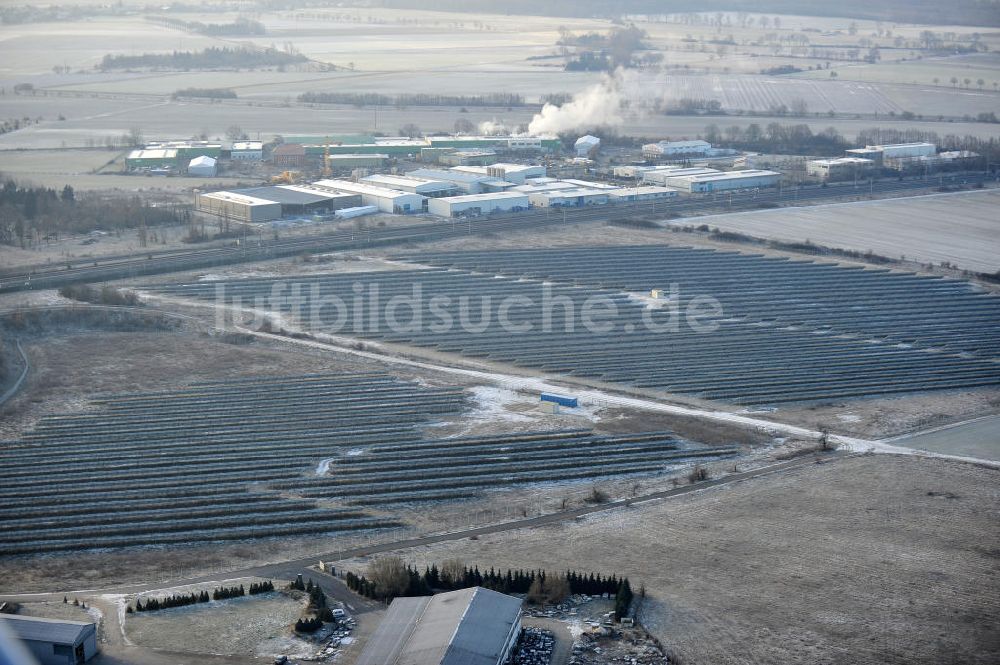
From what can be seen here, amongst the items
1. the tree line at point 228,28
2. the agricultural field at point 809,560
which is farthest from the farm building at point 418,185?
the tree line at point 228,28

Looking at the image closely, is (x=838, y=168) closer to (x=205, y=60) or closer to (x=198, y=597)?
(x=198, y=597)

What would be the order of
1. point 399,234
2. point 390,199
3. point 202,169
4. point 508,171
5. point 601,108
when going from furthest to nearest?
point 601,108 < point 202,169 < point 508,171 < point 390,199 < point 399,234

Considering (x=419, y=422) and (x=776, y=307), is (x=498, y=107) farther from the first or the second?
(x=419, y=422)

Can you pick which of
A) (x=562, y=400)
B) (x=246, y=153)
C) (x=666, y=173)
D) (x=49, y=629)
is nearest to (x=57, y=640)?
(x=49, y=629)

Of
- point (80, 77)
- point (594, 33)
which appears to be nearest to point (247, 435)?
point (80, 77)

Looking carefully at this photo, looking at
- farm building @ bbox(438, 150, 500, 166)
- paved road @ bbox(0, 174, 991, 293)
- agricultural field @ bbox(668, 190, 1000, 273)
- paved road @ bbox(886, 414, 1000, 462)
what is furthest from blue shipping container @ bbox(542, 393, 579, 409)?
farm building @ bbox(438, 150, 500, 166)

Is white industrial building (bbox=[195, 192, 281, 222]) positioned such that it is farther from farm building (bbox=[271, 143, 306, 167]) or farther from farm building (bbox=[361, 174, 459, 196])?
farm building (bbox=[271, 143, 306, 167])
